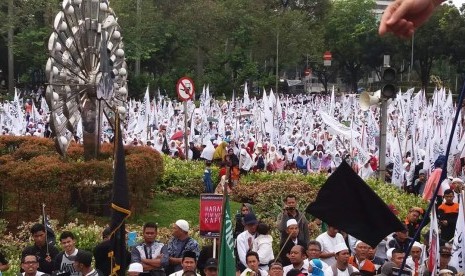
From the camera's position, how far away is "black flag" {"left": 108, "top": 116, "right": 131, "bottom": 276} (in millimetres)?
8438

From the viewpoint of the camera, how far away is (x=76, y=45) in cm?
1734

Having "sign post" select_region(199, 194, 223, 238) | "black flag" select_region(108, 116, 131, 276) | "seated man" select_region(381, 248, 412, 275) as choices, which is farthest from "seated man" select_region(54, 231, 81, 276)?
"seated man" select_region(381, 248, 412, 275)

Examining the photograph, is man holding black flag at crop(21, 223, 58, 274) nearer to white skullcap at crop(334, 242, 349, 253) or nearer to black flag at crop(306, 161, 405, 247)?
white skullcap at crop(334, 242, 349, 253)

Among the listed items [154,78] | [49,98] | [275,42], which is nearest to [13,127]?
[49,98]

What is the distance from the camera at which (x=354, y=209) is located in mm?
7582

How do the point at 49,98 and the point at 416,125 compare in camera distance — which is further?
the point at 416,125

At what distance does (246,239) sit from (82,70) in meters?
7.55

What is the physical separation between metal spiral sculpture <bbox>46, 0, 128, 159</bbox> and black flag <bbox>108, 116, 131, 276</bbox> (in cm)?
834

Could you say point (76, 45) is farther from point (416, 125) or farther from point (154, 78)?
point (154, 78)

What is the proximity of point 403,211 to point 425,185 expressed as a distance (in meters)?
2.87

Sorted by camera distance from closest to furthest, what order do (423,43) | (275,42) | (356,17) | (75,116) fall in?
(75,116)
(275,42)
(423,43)
(356,17)

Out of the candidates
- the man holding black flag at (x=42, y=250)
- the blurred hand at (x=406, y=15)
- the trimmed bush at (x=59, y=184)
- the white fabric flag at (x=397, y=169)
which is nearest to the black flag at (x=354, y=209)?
the man holding black flag at (x=42, y=250)

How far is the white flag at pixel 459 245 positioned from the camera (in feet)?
33.6

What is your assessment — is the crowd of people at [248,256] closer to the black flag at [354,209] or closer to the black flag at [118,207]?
the black flag at [118,207]
